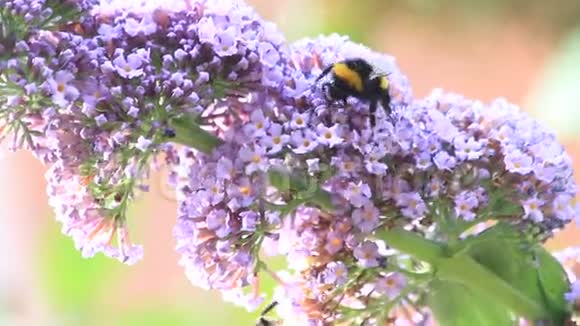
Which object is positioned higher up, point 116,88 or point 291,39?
point 291,39

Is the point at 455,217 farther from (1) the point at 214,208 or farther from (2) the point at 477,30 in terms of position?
(2) the point at 477,30

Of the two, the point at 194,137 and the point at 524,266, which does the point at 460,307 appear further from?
the point at 194,137

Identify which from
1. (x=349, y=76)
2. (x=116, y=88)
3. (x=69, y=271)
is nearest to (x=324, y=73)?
(x=349, y=76)

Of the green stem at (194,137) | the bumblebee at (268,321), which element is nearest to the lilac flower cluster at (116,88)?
the green stem at (194,137)

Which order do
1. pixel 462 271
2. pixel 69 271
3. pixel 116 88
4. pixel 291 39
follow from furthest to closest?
pixel 291 39 → pixel 69 271 → pixel 462 271 → pixel 116 88

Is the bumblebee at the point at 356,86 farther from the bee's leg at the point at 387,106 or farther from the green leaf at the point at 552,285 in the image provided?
the green leaf at the point at 552,285

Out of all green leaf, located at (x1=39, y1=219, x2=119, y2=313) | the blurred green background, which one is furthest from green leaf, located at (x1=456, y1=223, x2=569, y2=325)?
green leaf, located at (x1=39, y1=219, x2=119, y2=313)

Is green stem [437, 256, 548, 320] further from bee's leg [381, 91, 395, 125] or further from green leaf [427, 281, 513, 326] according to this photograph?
bee's leg [381, 91, 395, 125]

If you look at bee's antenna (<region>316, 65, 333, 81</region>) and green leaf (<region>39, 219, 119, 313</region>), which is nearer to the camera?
bee's antenna (<region>316, 65, 333, 81</region>)
